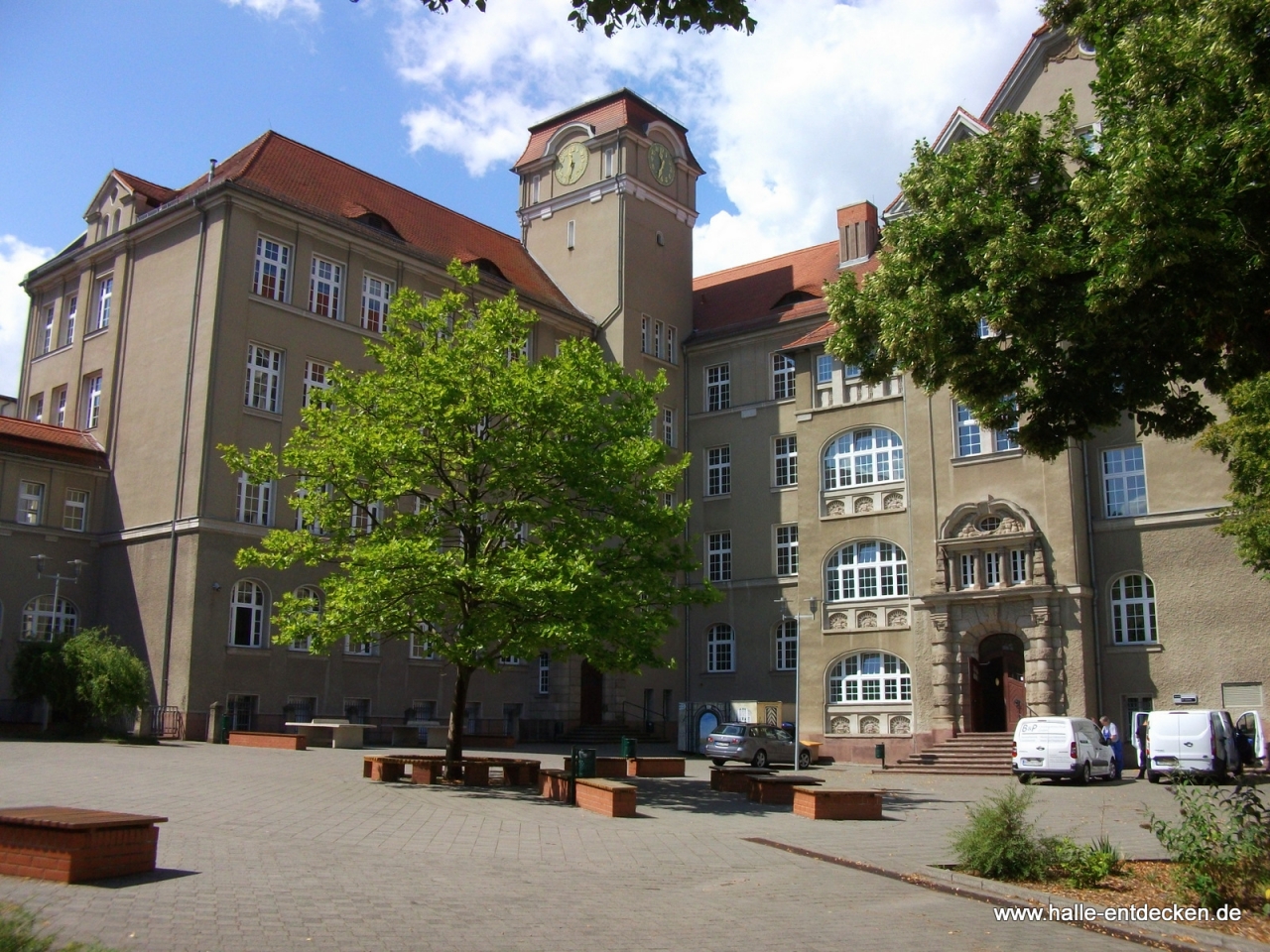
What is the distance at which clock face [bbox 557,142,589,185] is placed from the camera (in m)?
50.2

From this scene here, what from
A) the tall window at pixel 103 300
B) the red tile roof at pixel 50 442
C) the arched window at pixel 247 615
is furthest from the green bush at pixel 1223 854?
the tall window at pixel 103 300

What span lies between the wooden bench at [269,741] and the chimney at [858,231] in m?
27.7

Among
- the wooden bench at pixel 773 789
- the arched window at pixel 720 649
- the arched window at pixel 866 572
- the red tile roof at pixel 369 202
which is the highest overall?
the red tile roof at pixel 369 202

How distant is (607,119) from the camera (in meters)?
49.9

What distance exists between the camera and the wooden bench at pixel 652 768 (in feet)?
85.0

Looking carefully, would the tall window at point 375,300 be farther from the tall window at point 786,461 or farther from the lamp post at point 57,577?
the tall window at point 786,461

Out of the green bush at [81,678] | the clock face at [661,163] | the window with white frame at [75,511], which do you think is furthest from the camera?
the clock face at [661,163]

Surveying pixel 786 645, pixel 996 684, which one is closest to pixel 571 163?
pixel 786 645

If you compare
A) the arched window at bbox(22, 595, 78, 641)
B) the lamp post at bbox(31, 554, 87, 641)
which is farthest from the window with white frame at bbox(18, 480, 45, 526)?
the arched window at bbox(22, 595, 78, 641)

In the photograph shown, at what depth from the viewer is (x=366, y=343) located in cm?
2505

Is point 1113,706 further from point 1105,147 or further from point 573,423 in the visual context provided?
point 1105,147

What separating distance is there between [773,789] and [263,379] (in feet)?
75.6

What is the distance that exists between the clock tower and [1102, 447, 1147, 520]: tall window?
1871 cm

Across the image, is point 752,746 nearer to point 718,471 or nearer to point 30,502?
point 718,471
